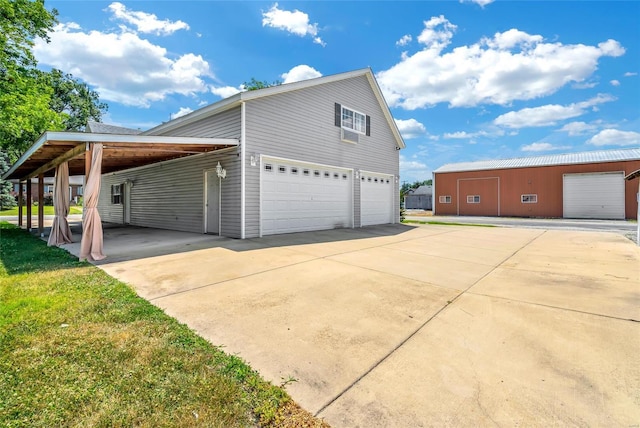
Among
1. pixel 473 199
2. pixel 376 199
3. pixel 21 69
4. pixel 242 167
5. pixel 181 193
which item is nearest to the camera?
pixel 242 167

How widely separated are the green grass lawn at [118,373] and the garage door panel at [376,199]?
35.0ft

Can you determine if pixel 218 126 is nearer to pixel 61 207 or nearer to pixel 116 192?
pixel 61 207

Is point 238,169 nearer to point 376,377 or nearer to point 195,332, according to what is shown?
point 195,332

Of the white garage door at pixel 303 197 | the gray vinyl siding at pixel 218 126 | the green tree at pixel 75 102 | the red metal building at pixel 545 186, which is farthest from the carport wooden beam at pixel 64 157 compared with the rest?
the red metal building at pixel 545 186

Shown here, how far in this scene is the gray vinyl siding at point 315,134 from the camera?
8848 mm

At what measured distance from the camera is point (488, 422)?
1645 millimetres

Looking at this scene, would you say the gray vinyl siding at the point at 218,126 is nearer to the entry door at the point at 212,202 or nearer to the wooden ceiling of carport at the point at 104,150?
the wooden ceiling of carport at the point at 104,150

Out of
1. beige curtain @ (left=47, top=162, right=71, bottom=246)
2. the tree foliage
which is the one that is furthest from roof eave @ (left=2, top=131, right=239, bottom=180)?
the tree foliage

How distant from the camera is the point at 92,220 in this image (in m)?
6.11

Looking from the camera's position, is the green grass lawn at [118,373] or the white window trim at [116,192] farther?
the white window trim at [116,192]

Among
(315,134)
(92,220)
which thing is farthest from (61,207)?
(315,134)

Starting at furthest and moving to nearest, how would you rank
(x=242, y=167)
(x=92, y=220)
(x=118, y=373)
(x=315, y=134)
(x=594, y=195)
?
(x=594, y=195) < (x=315, y=134) < (x=242, y=167) < (x=92, y=220) < (x=118, y=373)

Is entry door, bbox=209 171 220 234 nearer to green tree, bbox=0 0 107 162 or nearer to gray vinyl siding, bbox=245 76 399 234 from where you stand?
gray vinyl siding, bbox=245 76 399 234

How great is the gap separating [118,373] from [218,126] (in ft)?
28.2
